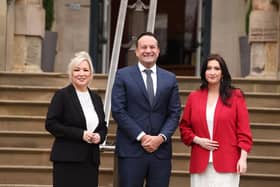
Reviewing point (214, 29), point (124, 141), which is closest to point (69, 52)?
point (214, 29)

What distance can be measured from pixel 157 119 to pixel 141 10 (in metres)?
7.76

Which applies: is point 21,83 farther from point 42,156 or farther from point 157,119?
→ point 157,119

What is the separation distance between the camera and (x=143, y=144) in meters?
5.30

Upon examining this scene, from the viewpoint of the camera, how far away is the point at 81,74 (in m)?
5.35

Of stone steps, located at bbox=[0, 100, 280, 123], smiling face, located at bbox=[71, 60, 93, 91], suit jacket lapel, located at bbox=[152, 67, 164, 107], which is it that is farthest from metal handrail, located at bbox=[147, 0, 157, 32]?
smiling face, located at bbox=[71, 60, 93, 91]

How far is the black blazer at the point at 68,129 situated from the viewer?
5.29 metres

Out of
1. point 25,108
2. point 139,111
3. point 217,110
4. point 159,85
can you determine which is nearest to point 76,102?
point 139,111

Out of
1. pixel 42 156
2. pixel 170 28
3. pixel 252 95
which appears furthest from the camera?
pixel 170 28

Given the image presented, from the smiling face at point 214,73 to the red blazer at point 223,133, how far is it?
134 millimetres

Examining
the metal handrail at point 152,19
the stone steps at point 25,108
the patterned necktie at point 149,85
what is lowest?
the stone steps at point 25,108

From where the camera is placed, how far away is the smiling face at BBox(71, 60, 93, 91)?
535 centimetres

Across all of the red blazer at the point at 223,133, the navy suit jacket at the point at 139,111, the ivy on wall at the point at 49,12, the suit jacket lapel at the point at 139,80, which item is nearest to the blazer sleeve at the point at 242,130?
the red blazer at the point at 223,133

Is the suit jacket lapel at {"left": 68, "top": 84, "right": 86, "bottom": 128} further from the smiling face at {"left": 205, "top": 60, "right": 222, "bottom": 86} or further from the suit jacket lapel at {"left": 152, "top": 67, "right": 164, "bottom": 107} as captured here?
the smiling face at {"left": 205, "top": 60, "right": 222, "bottom": 86}

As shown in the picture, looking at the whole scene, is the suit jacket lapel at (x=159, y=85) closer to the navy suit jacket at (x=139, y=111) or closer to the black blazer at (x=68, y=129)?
the navy suit jacket at (x=139, y=111)
